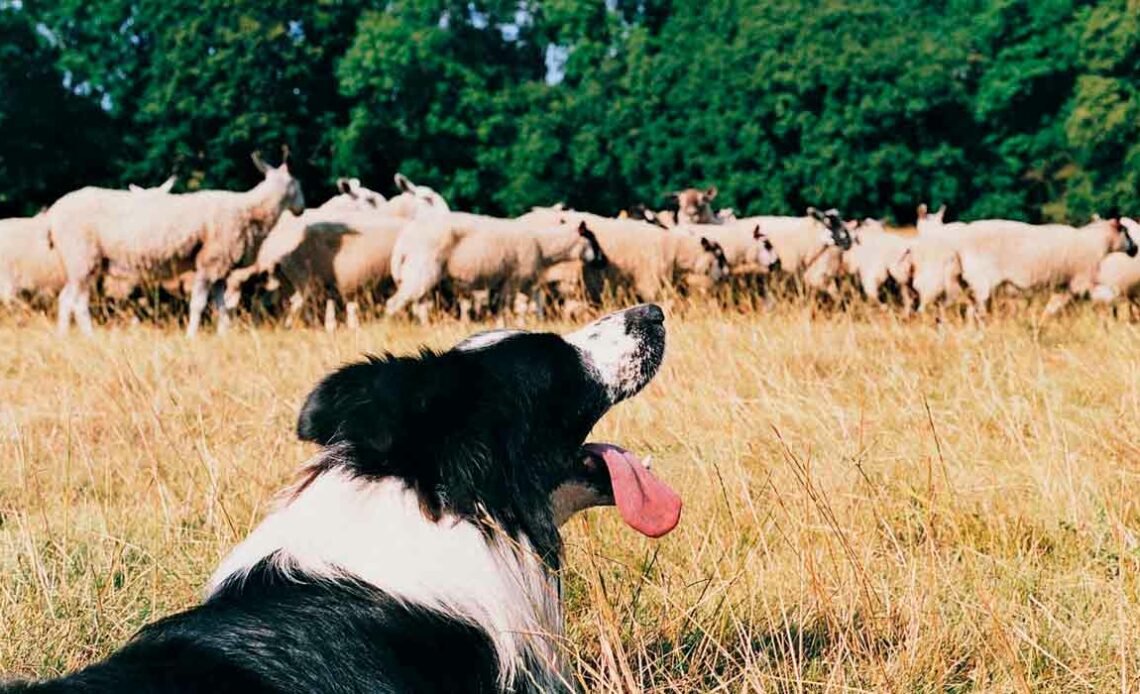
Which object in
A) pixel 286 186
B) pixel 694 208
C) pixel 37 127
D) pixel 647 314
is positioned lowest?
pixel 694 208

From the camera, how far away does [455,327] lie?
13273 mm

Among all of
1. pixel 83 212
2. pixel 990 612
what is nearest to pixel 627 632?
pixel 990 612

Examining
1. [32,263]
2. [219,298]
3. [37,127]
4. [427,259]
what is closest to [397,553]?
[427,259]

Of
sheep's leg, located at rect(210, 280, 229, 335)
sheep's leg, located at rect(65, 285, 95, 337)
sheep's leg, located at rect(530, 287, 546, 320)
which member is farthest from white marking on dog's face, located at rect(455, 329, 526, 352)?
sheep's leg, located at rect(530, 287, 546, 320)

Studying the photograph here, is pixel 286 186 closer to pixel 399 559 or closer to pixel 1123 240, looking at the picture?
pixel 1123 240

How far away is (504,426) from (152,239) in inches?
480

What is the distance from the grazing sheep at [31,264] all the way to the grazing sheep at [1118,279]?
42.9ft

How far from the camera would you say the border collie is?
8.02 feet

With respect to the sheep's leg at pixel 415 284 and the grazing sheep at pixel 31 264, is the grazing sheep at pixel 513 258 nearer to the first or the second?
the sheep's leg at pixel 415 284

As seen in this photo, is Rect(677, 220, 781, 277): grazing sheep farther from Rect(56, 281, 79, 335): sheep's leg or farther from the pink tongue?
the pink tongue

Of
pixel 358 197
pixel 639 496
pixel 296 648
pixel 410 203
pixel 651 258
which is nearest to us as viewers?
pixel 296 648

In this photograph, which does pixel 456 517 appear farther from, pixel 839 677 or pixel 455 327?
pixel 455 327

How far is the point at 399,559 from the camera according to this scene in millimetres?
2629

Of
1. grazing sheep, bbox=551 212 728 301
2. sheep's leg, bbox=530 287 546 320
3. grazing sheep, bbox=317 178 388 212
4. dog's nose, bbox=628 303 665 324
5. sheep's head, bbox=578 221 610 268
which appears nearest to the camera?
dog's nose, bbox=628 303 665 324
